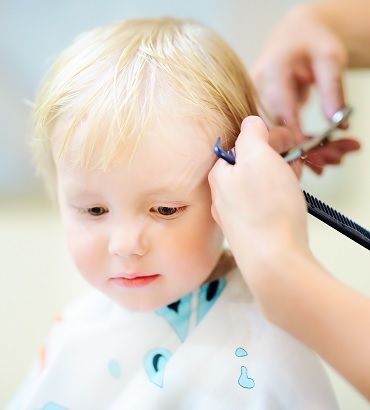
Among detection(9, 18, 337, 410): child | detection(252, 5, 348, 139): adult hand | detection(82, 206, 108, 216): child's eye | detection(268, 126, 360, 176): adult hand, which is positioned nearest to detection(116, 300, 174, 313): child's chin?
detection(9, 18, 337, 410): child

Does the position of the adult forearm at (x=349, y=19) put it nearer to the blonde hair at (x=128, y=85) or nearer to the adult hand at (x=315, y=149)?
the adult hand at (x=315, y=149)

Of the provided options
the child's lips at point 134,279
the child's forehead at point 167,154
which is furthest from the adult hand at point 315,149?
the child's lips at point 134,279

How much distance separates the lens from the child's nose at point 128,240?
28.3 inches

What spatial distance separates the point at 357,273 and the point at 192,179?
1.59 feet

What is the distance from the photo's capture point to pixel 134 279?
766mm

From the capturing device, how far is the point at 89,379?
872 mm

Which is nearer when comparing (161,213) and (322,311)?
(322,311)

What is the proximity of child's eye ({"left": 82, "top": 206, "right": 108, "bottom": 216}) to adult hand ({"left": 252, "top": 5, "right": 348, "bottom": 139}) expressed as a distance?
1.34 ft

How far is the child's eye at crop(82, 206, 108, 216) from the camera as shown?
748 millimetres

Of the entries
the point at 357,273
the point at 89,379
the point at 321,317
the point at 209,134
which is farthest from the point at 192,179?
the point at 357,273

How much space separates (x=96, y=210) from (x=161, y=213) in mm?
80

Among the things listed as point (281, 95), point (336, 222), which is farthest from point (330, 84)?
point (336, 222)

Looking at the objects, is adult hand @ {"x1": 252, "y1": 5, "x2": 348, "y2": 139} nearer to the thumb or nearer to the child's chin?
the thumb

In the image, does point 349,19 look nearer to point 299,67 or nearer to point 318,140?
point 299,67
